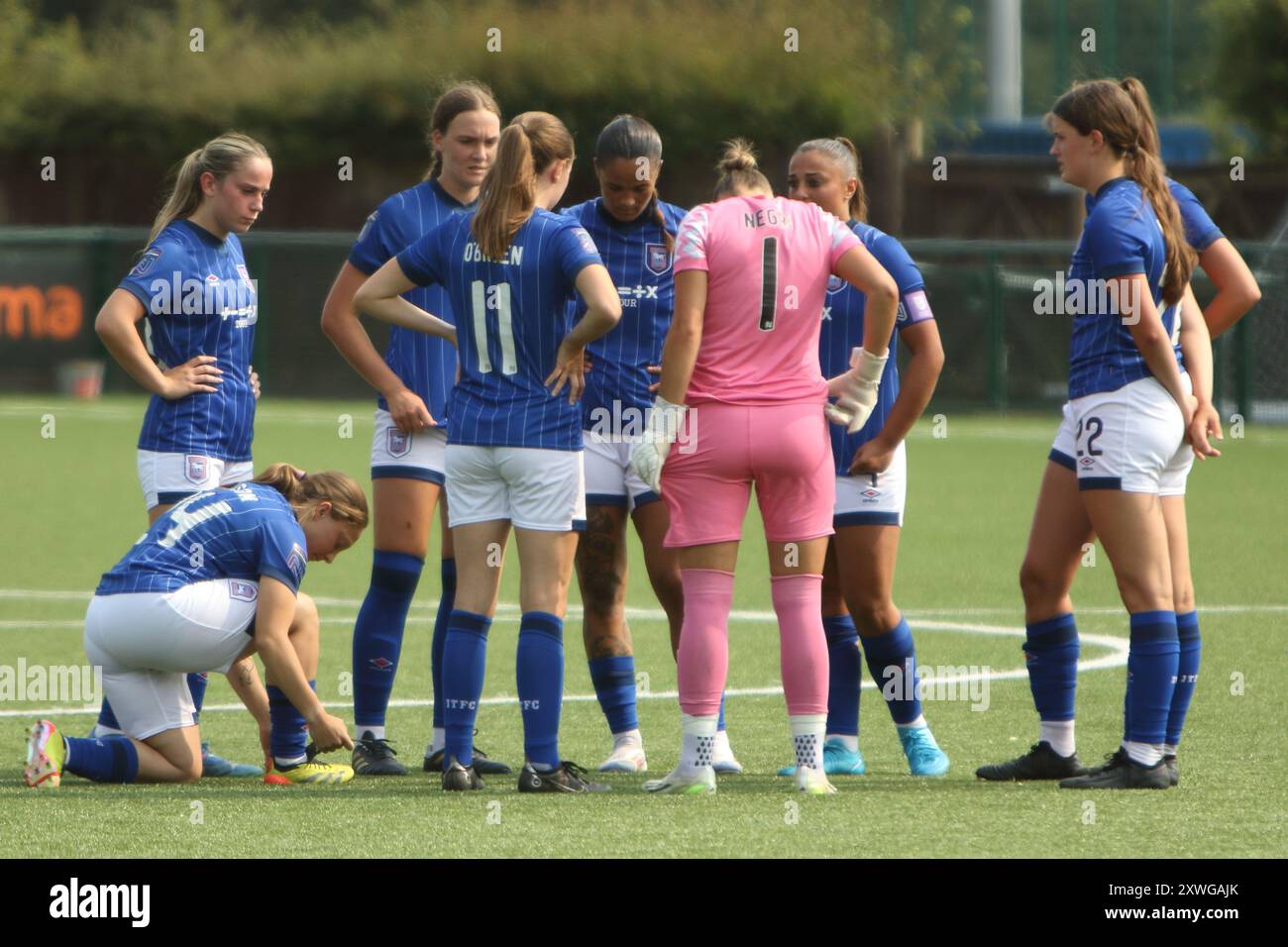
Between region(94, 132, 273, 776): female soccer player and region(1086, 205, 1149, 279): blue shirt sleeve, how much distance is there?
253 cm

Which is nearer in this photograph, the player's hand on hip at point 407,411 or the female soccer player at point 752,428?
the female soccer player at point 752,428

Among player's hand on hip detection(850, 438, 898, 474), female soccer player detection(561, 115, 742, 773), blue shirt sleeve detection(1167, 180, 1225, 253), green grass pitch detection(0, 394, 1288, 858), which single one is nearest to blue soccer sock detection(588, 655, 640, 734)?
female soccer player detection(561, 115, 742, 773)

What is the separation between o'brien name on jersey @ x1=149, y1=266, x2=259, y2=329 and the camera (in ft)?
20.7

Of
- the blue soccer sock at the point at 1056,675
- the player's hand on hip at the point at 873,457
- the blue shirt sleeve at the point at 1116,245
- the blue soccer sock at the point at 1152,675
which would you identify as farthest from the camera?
the player's hand on hip at the point at 873,457

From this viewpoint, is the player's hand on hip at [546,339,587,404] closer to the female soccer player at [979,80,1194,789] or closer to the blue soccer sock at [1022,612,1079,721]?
the female soccer player at [979,80,1194,789]

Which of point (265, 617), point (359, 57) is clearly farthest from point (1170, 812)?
point (359, 57)

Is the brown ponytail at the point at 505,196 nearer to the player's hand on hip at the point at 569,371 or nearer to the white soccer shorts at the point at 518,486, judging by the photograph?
the player's hand on hip at the point at 569,371

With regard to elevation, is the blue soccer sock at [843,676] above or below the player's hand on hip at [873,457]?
below

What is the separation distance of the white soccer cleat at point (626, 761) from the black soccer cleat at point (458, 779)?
0.60 metres

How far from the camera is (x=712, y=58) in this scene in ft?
104

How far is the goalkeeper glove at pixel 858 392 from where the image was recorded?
5777mm

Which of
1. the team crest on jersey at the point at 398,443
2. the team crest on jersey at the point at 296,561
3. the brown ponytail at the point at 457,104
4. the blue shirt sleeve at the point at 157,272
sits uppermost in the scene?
the brown ponytail at the point at 457,104

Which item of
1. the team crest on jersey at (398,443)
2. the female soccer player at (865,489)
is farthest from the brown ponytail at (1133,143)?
the team crest on jersey at (398,443)
